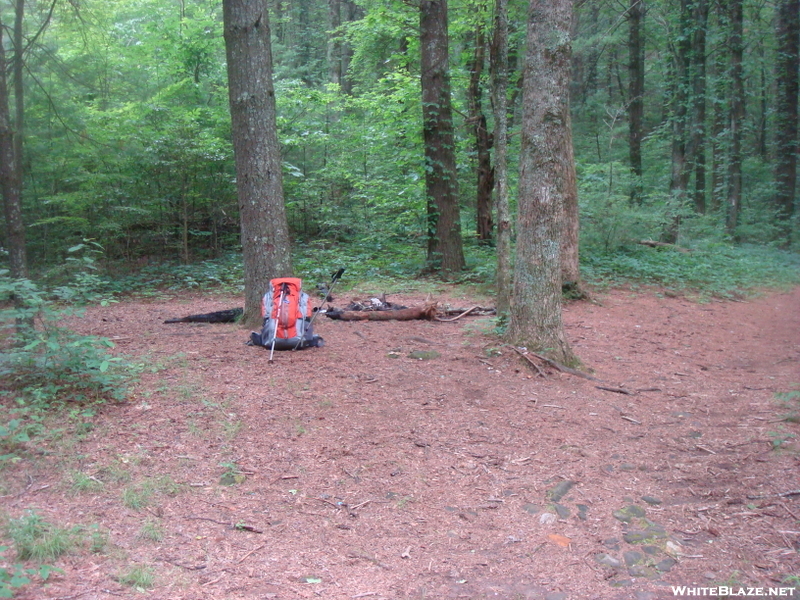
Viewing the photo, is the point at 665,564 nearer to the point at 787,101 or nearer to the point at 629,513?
the point at 629,513

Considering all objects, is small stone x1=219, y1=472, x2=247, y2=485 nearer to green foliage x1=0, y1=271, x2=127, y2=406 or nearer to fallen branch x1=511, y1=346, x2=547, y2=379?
green foliage x1=0, y1=271, x2=127, y2=406

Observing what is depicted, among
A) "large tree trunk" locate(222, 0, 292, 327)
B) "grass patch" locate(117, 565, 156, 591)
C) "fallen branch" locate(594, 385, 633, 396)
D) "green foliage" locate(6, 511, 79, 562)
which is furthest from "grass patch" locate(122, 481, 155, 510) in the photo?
"fallen branch" locate(594, 385, 633, 396)

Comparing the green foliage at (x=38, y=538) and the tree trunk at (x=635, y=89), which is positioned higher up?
the tree trunk at (x=635, y=89)

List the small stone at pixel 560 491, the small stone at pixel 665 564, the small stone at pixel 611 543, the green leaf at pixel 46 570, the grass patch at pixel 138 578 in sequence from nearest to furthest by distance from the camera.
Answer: the green leaf at pixel 46 570 → the grass patch at pixel 138 578 → the small stone at pixel 665 564 → the small stone at pixel 611 543 → the small stone at pixel 560 491

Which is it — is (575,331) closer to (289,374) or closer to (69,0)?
(289,374)

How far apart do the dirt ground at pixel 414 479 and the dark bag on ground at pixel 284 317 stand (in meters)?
0.15

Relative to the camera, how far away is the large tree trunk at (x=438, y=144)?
11891 mm

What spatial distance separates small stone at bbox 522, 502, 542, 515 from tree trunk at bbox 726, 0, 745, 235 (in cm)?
1938

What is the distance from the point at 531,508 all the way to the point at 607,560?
2.26ft

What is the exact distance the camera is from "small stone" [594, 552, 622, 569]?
337cm

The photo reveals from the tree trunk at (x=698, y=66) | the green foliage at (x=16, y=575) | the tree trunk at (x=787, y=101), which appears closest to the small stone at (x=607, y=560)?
the green foliage at (x=16, y=575)

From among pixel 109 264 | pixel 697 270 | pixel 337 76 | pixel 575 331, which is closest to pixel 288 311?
pixel 575 331

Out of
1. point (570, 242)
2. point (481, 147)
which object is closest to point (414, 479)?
point (570, 242)

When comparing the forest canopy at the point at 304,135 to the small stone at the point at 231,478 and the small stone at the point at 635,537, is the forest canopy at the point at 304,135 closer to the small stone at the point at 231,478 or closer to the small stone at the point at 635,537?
the small stone at the point at 231,478
